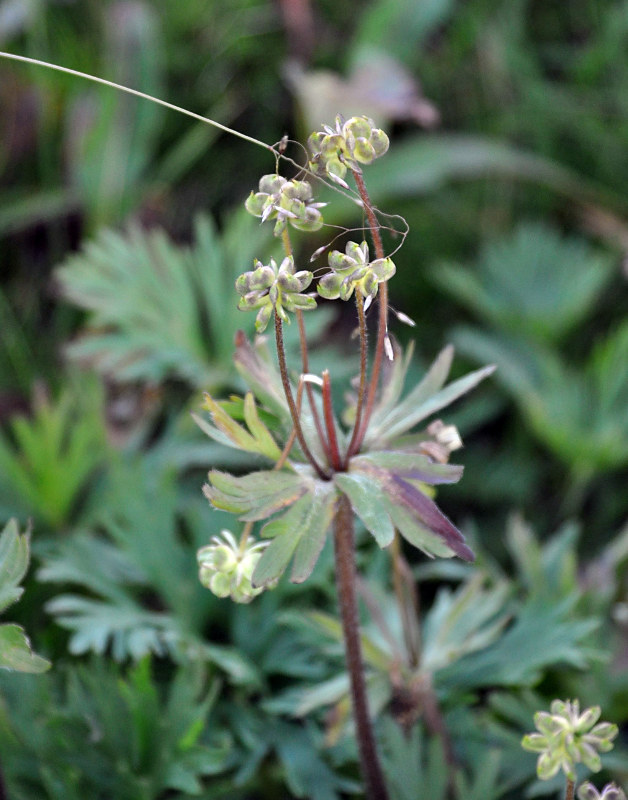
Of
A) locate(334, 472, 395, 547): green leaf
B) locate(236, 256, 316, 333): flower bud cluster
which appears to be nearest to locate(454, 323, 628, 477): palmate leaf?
locate(334, 472, 395, 547): green leaf

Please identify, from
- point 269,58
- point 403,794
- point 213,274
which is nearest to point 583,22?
point 269,58

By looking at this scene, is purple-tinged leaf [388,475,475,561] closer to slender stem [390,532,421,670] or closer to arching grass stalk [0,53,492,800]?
arching grass stalk [0,53,492,800]

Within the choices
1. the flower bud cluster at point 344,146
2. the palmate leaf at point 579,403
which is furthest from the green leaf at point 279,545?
the palmate leaf at point 579,403

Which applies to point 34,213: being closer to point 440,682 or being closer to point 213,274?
point 213,274

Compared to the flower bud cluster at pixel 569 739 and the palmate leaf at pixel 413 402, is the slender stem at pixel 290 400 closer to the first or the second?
the palmate leaf at pixel 413 402

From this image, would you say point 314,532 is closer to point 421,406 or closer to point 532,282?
point 421,406

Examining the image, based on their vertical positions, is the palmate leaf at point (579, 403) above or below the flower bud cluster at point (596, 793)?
below
